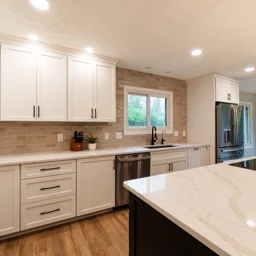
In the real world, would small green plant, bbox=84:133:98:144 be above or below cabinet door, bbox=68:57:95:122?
below

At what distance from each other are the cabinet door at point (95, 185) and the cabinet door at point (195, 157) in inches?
66.0

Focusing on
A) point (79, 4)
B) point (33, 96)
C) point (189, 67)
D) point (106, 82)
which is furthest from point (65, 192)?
point (189, 67)

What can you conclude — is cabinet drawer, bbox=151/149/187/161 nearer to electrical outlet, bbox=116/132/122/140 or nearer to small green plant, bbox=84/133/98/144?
electrical outlet, bbox=116/132/122/140

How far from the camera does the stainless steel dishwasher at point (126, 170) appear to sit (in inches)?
104

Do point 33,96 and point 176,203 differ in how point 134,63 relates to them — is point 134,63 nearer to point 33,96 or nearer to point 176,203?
point 33,96

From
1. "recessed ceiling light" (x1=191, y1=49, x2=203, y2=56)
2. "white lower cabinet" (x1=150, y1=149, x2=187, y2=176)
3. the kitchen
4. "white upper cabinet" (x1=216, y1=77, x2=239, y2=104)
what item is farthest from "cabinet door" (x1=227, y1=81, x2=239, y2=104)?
"white lower cabinet" (x1=150, y1=149, x2=187, y2=176)

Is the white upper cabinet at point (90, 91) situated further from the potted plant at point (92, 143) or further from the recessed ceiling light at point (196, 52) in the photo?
the recessed ceiling light at point (196, 52)

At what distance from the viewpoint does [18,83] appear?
7.34 ft

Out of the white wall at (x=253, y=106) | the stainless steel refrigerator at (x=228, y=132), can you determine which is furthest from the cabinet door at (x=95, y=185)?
the white wall at (x=253, y=106)

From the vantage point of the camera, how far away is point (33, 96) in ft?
7.62

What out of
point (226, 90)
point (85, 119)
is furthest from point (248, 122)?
point (85, 119)

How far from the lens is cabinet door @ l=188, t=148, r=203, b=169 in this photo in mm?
3471

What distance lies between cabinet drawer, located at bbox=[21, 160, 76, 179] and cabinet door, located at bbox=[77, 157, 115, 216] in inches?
4.8

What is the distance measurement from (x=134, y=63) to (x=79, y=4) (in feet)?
5.35
